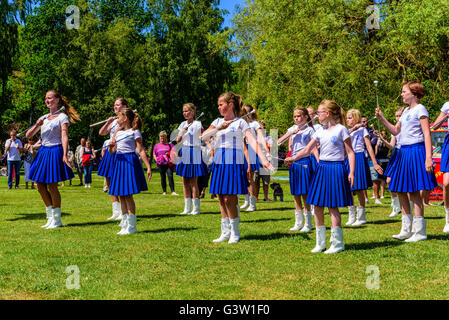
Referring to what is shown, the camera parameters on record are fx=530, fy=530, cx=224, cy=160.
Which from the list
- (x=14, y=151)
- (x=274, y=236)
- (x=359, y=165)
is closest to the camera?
→ (x=274, y=236)

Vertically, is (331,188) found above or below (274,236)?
above

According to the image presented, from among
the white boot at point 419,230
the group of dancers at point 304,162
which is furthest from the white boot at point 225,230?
the white boot at point 419,230

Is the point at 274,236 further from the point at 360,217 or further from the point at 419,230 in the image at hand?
the point at 360,217

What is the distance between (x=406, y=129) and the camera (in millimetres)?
7848

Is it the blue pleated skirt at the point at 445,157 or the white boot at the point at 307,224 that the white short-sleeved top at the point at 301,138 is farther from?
the blue pleated skirt at the point at 445,157

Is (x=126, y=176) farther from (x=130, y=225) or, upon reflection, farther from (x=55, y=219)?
(x=55, y=219)

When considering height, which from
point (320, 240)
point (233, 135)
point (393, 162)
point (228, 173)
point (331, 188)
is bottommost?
point (320, 240)

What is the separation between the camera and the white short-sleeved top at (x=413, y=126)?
773 cm

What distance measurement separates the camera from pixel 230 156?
25.6ft

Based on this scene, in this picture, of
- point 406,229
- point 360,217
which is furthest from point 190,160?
point 406,229

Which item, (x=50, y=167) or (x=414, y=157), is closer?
(x=414, y=157)

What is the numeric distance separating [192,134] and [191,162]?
67 cm

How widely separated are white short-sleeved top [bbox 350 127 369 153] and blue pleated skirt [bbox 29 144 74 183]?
17.9 ft

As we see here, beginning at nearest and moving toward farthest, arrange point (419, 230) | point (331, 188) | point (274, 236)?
point (331, 188) < point (419, 230) < point (274, 236)
